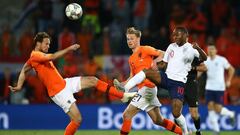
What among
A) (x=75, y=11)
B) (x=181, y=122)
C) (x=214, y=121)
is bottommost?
(x=214, y=121)

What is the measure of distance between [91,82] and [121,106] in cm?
575

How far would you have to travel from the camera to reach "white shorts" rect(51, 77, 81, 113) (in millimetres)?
11469

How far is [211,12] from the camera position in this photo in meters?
20.4

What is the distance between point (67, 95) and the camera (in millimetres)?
11500

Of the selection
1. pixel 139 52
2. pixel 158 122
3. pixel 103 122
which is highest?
pixel 139 52

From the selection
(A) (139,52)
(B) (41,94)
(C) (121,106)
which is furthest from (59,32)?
(A) (139,52)

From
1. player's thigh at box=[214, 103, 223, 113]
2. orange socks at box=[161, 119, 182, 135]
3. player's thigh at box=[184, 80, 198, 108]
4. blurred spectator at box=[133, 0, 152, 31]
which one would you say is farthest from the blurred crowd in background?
orange socks at box=[161, 119, 182, 135]

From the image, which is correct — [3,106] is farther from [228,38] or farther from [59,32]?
[228,38]

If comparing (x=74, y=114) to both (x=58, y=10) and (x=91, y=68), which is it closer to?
(x=91, y=68)

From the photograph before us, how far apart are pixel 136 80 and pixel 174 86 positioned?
2.33ft

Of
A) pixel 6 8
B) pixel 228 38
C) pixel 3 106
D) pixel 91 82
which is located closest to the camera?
pixel 91 82

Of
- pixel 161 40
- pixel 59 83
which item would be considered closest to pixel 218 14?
pixel 161 40

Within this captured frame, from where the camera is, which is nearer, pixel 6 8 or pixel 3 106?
pixel 3 106

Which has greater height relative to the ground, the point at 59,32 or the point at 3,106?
the point at 59,32
